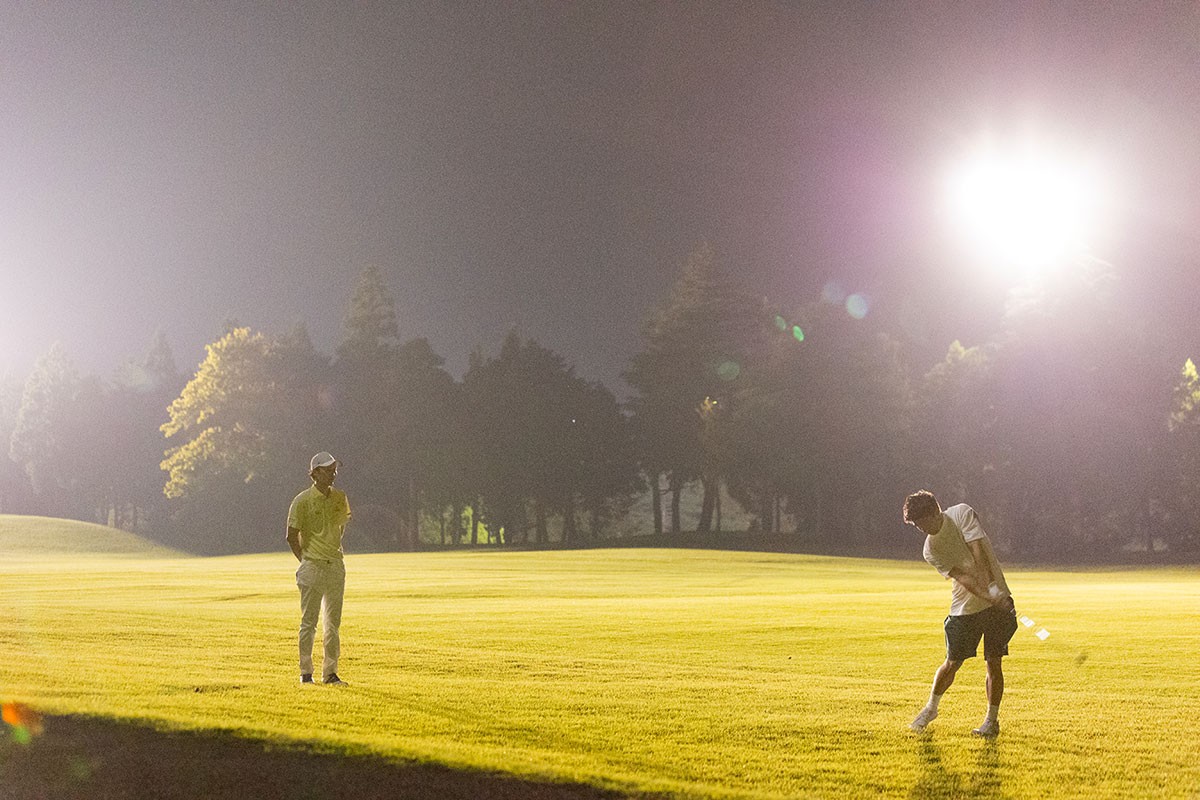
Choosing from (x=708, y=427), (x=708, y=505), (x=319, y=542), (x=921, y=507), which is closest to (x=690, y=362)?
(x=708, y=427)

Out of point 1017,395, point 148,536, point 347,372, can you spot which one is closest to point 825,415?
point 1017,395

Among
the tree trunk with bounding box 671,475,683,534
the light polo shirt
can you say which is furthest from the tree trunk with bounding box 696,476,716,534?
the light polo shirt

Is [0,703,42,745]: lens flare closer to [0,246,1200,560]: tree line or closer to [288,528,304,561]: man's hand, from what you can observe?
[288,528,304,561]: man's hand

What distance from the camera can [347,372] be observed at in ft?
367

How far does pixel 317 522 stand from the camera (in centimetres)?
1466

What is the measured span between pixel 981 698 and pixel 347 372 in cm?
10055

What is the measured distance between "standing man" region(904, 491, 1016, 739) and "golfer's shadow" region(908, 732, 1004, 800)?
946 millimetres

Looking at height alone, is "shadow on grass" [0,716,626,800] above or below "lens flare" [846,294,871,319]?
below

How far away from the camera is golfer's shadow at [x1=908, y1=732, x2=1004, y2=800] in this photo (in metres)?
10.6

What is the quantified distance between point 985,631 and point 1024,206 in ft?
303

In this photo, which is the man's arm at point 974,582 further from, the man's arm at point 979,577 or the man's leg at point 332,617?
the man's leg at point 332,617

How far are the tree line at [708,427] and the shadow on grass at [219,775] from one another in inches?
3059

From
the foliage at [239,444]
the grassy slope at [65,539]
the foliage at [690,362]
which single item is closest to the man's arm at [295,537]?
the grassy slope at [65,539]

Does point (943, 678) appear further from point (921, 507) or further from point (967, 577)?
point (921, 507)
